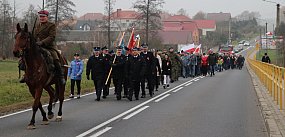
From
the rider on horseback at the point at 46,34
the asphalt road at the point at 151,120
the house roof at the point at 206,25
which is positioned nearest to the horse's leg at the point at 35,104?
the asphalt road at the point at 151,120

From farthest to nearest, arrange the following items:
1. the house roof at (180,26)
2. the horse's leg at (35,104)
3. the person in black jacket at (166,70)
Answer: the house roof at (180,26)
the person in black jacket at (166,70)
the horse's leg at (35,104)

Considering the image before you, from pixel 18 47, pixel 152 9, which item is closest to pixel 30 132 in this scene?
pixel 18 47

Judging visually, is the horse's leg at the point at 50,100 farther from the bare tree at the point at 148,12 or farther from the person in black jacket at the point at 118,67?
the bare tree at the point at 148,12

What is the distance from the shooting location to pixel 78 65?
19047mm

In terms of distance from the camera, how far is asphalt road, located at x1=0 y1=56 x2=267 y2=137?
10.4 meters

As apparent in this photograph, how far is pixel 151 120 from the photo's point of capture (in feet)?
40.7

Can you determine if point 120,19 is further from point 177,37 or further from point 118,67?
point 118,67

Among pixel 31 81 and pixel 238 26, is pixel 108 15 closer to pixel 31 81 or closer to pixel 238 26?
pixel 31 81

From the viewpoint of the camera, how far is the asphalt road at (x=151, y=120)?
34.2 ft

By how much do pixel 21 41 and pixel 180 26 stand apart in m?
146

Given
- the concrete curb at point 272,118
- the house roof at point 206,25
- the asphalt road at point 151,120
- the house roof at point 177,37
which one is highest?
the house roof at point 206,25

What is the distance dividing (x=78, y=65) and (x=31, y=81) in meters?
7.85

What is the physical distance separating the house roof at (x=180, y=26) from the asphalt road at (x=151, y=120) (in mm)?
130440

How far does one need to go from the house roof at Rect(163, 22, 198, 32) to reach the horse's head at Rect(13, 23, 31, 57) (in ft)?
446
